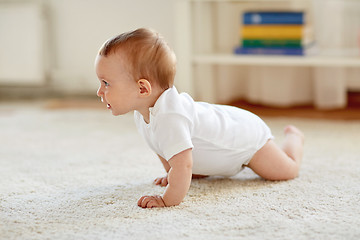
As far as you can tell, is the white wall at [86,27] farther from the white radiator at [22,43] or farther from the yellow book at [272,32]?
the yellow book at [272,32]

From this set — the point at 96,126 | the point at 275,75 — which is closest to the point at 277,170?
the point at 96,126

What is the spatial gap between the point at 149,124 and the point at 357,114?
4.19ft

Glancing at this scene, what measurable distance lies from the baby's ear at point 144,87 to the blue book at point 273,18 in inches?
46.7

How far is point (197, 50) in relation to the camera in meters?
2.25

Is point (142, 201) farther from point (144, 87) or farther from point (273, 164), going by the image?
point (273, 164)

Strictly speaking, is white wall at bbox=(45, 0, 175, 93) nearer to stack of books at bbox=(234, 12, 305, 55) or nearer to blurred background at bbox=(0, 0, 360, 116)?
blurred background at bbox=(0, 0, 360, 116)

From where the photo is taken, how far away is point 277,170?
1.24m

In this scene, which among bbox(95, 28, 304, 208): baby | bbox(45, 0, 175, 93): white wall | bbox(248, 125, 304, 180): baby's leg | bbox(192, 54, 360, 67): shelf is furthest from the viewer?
bbox(45, 0, 175, 93): white wall

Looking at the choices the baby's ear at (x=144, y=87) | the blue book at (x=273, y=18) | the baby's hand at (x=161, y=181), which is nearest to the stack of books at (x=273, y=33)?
the blue book at (x=273, y=18)

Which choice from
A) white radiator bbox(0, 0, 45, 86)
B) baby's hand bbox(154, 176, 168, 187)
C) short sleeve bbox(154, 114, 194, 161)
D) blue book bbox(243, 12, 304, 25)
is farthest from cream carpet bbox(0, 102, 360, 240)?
white radiator bbox(0, 0, 45, 86)

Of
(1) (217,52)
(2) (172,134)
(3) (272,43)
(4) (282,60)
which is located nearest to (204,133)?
(2) (172,134)

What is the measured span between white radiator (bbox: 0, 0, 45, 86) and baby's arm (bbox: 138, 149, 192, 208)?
5.76ft

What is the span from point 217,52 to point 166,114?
137cm

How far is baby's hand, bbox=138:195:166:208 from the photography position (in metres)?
1.07
